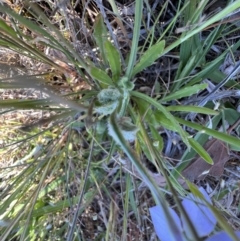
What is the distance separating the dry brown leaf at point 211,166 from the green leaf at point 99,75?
24 cm

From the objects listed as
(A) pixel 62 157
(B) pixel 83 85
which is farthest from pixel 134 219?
(B) pixel 83 85

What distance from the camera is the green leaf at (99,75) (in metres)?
0.58

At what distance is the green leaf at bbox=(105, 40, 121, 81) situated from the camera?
57 centimetres

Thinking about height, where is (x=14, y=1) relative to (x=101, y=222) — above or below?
above

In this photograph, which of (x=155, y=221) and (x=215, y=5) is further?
(x=215, y=5)

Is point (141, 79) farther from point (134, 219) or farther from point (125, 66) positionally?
point (134, 219)

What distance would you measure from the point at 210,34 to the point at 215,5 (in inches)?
2.4

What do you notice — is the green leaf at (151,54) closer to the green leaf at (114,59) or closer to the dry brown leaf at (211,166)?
the green leaf at (114,59)

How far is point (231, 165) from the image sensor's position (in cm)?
77

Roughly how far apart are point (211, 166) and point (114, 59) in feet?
0.92

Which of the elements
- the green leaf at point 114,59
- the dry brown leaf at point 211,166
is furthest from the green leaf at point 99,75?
the dry brown leaf at point 211,166

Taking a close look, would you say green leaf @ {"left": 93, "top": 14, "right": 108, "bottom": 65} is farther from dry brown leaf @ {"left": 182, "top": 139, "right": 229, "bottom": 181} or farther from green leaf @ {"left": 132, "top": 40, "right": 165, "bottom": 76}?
dry brown leaf @ {"left": 182, "top": 139, "right": 229, "bottom": 181}

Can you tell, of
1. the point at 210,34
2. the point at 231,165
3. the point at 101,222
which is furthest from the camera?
the point at 101,222

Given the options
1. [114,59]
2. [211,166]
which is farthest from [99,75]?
[211,166]
